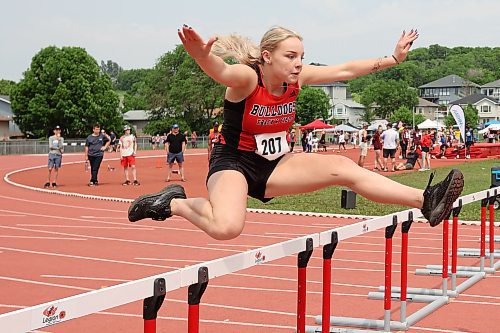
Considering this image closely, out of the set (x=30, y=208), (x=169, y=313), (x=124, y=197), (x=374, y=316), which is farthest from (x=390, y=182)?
(x=124, y=197)

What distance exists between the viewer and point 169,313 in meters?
6.62

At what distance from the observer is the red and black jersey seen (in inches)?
181

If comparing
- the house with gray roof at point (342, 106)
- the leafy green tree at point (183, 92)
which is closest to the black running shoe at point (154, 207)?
the leafy green tree at point (183, 92)

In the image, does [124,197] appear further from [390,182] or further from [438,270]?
[390,182]

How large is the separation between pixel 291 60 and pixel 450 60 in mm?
189591

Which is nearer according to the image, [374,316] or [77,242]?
[374,316]

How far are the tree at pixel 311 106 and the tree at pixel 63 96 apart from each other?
3346 cm

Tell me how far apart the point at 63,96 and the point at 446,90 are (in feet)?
370

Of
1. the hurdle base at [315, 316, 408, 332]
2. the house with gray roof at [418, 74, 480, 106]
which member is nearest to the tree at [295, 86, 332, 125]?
the house with gray roof at [418, 74, 480, 106]

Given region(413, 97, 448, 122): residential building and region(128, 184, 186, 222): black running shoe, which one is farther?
region(413, 97, 448, 122): residential building

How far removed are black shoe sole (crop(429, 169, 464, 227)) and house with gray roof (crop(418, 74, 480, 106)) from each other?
153248 millimetres

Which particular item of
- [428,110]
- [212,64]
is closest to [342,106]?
[428,110]

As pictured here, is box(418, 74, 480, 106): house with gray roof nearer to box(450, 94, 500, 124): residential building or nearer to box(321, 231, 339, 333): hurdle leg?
box(450, 94, 500, 124): residential building

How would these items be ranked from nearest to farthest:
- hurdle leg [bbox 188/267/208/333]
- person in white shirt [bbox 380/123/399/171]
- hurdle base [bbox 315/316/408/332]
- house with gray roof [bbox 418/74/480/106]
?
hurdle leg [bbox 188/267/208/333] < hurdle base [bbox 315/316/408/332] < person in white shirt [bbox 380/123/399/171] < house with gray roof [bbox 418/74/480/106]
